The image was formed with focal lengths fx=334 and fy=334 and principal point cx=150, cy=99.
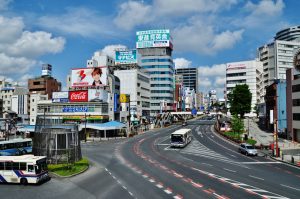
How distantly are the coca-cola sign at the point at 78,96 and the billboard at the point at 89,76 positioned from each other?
8.43 metres

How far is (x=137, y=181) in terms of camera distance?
35.8m

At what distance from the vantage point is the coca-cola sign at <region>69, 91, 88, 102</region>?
108 metres

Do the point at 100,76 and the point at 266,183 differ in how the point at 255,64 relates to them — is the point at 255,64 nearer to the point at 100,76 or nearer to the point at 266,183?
the point at 100,76

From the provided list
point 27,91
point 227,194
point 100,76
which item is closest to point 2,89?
point 27,91

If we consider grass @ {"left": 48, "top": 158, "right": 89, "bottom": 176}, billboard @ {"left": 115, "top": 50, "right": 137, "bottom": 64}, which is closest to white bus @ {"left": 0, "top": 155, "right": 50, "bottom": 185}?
grass @ {"left": 48, "top": 158, "right": 89, "bottom": 176}

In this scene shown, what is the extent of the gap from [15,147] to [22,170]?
2401 centimetres

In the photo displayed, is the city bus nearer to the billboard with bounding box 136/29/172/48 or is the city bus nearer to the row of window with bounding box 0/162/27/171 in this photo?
the row of window with bounding box 0/162/27/171

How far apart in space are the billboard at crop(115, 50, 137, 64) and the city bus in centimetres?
10807

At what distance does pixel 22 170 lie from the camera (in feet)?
115

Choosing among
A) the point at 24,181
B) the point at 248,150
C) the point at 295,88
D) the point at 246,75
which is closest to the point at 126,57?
the point at 246,75

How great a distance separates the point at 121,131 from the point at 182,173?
234ft

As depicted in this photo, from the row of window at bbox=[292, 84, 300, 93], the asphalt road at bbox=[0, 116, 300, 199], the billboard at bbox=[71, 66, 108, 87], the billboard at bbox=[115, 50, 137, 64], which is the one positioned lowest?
the asphalt road at bbox=[0, 116, 300, 199]

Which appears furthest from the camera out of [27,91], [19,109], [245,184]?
[27,91]

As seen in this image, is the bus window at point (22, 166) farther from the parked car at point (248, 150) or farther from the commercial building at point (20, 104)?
the commercial building at point (20, 104)
